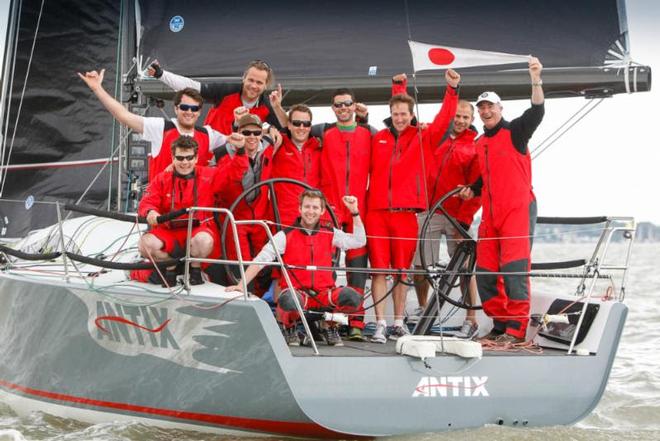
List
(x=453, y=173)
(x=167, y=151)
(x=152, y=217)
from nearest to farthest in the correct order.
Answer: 1. (x=152, y=217)
2. (x=167, y=151)
3. (x=453, y=173)

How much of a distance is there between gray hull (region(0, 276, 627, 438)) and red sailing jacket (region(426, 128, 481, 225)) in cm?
129

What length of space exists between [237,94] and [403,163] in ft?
4.21

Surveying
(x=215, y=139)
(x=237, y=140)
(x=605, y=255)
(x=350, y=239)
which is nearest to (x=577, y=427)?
(x=605, y=255)

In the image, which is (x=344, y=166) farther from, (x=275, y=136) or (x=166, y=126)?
(x=166, y=126)

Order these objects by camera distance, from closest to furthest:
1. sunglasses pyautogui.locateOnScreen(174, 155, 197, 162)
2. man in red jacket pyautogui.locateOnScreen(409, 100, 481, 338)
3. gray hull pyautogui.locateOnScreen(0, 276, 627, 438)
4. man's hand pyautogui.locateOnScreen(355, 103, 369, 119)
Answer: gray hull pyautogui.locateOnScreen(0, 276, 627, 438), sunglasses pyautogui.locateOnScreen(174, 155, 197, 162), man in red jacket pyautogui.locateOnScreen(409, 100, 481, 338), man's hand pyautogui.locateOnScreen(355, 103, 369, 119)

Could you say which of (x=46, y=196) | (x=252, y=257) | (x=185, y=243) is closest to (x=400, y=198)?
(x=252, y=257)

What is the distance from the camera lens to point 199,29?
750cm

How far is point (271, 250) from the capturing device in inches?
211

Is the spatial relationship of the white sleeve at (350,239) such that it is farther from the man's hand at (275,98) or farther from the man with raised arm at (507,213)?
the man's hand at (275,98)

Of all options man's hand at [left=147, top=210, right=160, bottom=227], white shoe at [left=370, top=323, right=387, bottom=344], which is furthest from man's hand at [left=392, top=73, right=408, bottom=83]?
Result: man's hand at [left=147, top=210, right=160, bottom=227]

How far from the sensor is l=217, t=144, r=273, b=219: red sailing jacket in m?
5.47

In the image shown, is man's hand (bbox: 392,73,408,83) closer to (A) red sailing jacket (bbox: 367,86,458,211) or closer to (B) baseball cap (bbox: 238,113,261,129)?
(A) red sailing jacket (bbox: 367,86,458,211)

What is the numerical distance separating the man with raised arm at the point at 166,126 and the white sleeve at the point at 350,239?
1036 mm

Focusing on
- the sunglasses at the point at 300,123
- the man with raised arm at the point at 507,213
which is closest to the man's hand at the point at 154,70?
the sunglasses at the point at 300,123
